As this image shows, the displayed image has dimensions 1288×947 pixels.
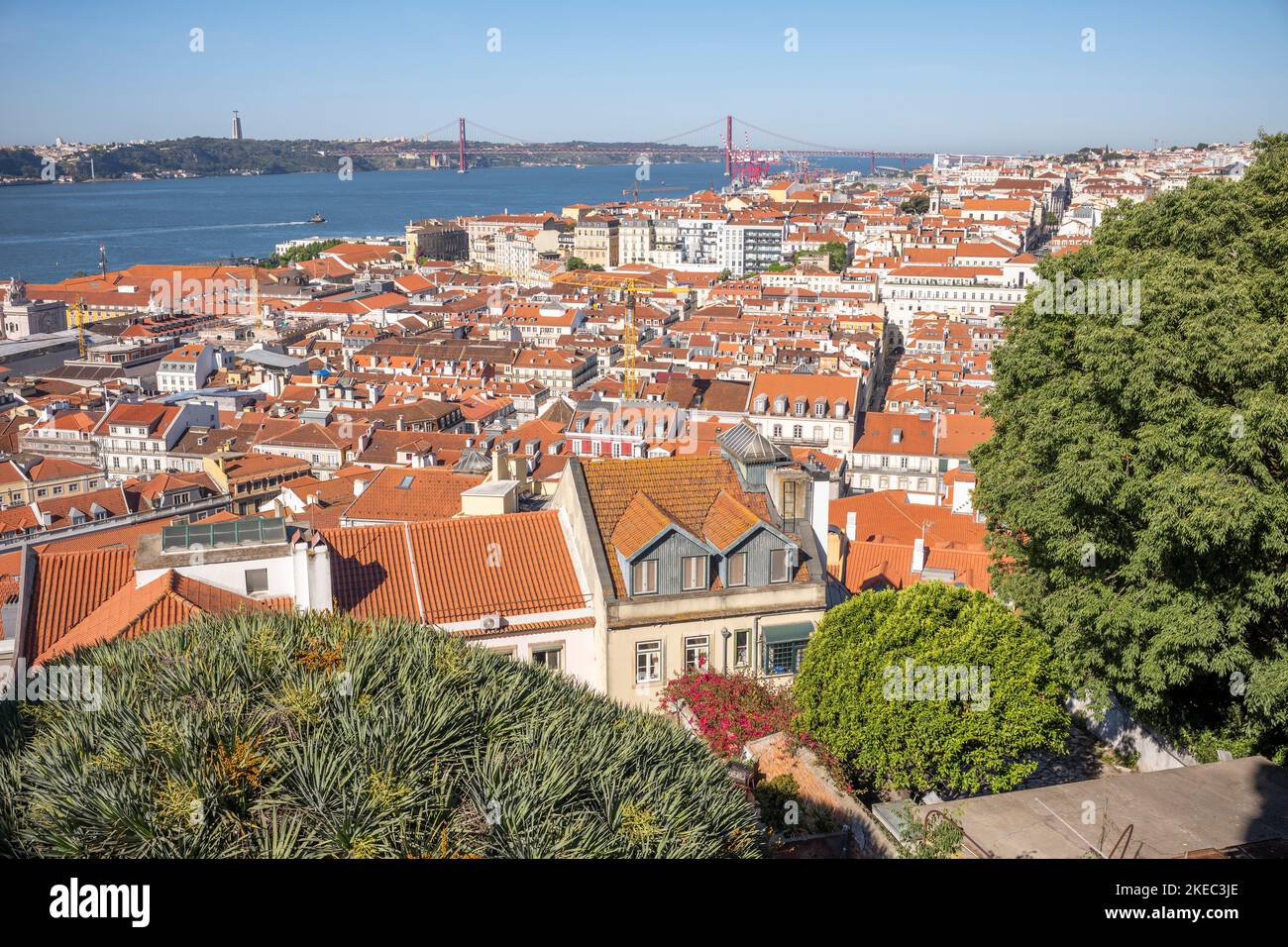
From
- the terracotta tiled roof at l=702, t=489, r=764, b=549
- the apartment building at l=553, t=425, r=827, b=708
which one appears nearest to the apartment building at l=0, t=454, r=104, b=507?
the apartment building at l=553, t=425, r=827, b=708

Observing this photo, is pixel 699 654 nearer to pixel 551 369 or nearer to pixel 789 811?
pixel 789 811

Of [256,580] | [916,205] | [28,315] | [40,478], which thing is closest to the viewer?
[256,580]

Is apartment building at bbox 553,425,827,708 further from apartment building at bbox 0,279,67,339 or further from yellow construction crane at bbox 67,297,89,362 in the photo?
apartment building at bbox 0,279,67,339

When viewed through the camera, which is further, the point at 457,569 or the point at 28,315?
the point at 28,315

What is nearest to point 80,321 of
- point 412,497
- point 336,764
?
point 412,497

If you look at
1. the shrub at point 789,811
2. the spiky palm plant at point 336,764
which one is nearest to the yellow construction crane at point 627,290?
the shrub at point 789,811

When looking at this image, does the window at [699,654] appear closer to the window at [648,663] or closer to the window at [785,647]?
the window at [648,663]
